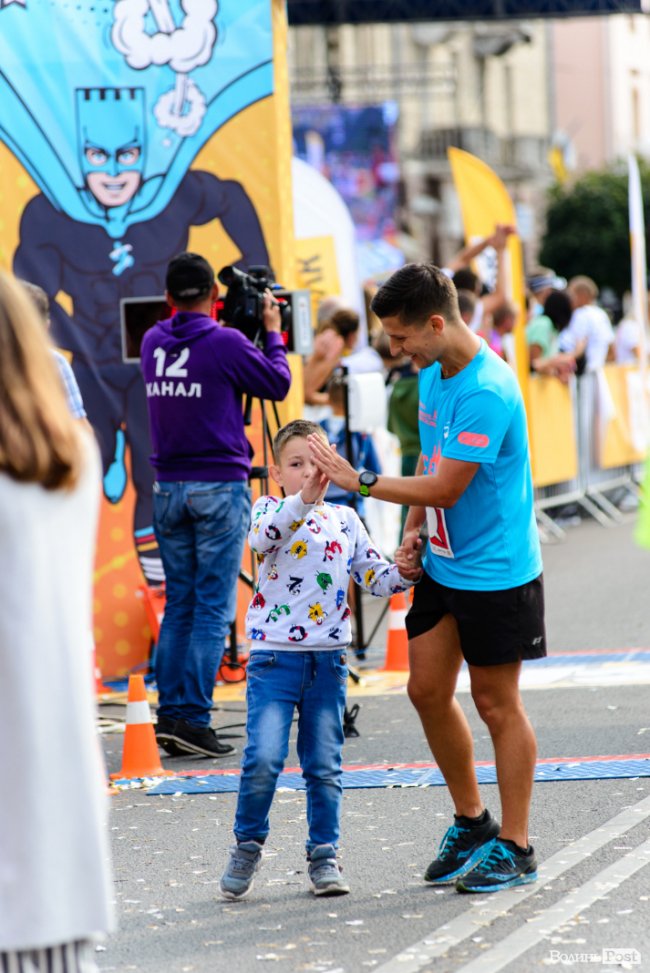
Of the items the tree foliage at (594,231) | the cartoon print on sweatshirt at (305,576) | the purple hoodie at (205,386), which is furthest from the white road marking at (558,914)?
the tree foliage at (594,231)

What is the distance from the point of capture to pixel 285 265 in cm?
1011

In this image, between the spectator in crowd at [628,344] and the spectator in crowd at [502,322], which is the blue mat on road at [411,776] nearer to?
the spectator in crowd at [502,322]

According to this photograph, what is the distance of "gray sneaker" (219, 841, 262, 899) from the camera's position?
17.9ft

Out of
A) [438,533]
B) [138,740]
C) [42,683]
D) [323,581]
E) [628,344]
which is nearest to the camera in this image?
[42,683]

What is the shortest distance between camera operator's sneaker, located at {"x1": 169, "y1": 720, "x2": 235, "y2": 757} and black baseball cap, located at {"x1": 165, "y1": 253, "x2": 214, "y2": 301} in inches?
74.4

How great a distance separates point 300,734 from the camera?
5.60 meters

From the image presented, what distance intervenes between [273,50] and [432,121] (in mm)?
37425

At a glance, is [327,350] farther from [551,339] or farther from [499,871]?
[551,339]

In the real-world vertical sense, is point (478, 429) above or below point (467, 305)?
below

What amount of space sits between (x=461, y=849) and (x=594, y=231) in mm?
43246

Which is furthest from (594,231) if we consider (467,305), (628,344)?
(467,305)

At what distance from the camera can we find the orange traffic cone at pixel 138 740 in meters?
7.43

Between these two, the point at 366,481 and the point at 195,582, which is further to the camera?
the point at 195,582

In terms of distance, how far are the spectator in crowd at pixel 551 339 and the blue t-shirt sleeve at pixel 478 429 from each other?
11433 mm
